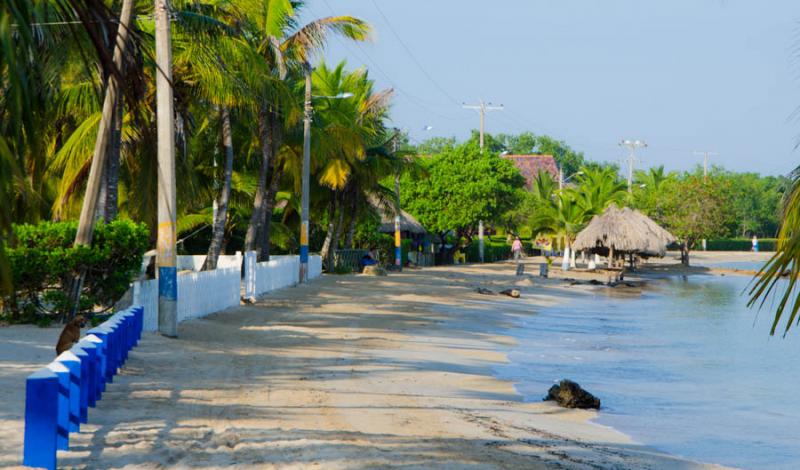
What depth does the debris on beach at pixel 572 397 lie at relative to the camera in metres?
13.3

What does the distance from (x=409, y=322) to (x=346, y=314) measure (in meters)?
1.49

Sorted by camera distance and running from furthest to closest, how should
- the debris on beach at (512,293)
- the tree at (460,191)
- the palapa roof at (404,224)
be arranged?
the tree at (460,191) < the palapa roof at (404,224) < the debris on beach at (512,293)

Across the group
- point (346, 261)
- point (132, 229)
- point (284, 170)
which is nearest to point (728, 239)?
point (346, 261)

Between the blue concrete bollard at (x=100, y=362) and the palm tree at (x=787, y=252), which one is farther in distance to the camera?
the blue concrete bollard at (x=100, y=362)

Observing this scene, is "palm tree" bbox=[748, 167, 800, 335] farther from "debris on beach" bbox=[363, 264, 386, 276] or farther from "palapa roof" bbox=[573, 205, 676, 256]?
"palapa roof" bbox=[573, 205, 676, 256]

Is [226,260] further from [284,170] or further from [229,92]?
[229,92]

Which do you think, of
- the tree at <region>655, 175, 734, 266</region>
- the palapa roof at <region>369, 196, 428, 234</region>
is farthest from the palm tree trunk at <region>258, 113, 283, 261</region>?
the tree at <region>655, 175, 734, 266</region>

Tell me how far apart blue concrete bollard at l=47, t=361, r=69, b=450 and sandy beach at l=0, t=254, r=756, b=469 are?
13cm

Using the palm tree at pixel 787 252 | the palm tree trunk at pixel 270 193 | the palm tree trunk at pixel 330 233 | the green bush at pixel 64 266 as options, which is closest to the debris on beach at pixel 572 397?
the green bush at pixel 64 266

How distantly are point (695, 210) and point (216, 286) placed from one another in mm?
52703

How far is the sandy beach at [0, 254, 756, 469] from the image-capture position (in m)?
8.22

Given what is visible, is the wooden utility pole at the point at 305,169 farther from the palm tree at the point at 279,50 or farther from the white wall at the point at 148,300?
the white wall at the point at 148,300

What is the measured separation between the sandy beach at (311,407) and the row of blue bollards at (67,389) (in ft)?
0.67

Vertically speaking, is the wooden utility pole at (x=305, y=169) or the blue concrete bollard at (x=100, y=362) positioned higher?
the wooden utility pole at (x=305, y=169)
